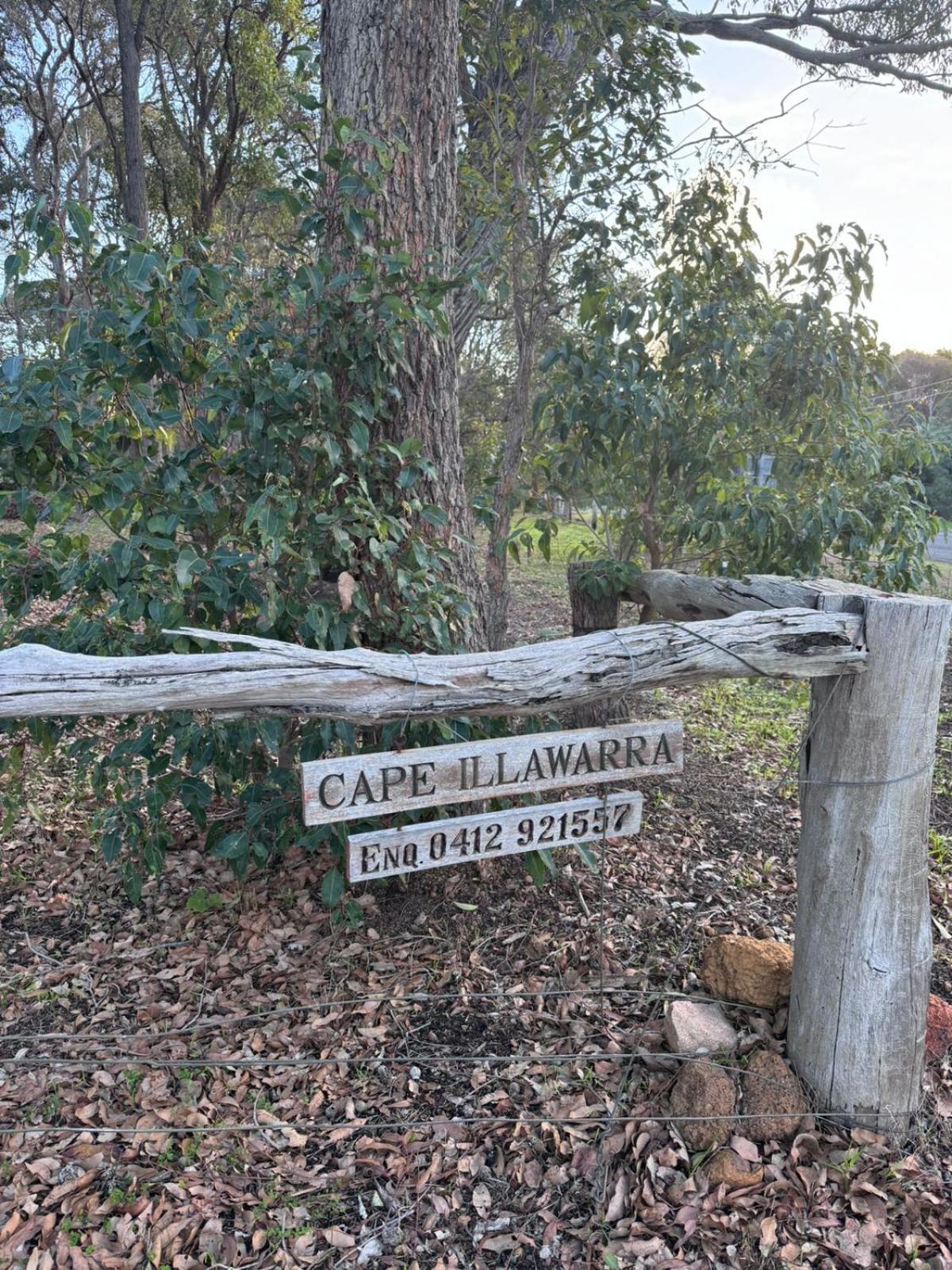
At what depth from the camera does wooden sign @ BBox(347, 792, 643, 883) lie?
195cm

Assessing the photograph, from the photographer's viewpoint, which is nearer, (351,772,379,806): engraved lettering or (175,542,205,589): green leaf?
(351,772,379,806): engraved lettering

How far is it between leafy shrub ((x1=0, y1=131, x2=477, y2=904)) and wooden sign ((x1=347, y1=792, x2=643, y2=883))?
0.42m

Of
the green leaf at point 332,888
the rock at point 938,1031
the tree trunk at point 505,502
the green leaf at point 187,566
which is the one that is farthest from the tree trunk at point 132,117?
the rock at point 938,1031

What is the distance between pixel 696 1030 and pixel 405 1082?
0.83 m

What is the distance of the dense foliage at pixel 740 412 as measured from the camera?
3531 mm

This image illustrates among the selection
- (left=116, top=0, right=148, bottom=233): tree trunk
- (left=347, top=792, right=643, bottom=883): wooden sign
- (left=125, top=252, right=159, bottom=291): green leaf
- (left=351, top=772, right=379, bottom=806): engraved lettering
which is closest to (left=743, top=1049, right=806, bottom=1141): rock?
(left=347, top=792, right=643, bottom=883): wooden sign

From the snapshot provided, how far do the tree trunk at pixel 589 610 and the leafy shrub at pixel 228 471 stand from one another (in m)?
1.09

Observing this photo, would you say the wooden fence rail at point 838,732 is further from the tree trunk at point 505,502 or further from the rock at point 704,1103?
the tree trunk at point 505,502

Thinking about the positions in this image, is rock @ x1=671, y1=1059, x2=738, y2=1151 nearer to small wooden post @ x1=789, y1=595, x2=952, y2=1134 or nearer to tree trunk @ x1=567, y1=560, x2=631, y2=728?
small wooden post @ x1=789, y1=595, x2=952, y2=1134

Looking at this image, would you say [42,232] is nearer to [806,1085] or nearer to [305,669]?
[305,669]

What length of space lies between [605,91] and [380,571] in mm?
2723

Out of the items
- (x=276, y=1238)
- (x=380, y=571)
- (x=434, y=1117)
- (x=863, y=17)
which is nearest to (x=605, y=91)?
(x=380, y=571)

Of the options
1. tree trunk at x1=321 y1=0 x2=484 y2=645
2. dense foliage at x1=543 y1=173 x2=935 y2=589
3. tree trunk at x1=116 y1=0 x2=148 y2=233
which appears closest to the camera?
tree trunk at x1=321 y1=0 x2=484 y2=645

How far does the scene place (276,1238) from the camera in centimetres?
193
